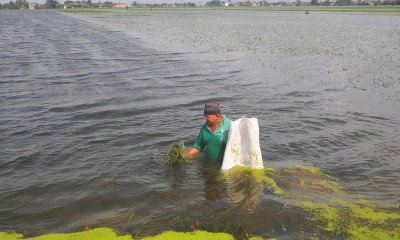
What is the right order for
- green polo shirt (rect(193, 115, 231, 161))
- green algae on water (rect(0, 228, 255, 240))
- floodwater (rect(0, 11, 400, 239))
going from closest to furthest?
green algae on water (rect(0, 228, 255, 240))
floodwater (rect(0, 11, 400, 239))
green polo shirt (rect(193, 115, 231, 161))

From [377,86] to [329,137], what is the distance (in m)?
7.04

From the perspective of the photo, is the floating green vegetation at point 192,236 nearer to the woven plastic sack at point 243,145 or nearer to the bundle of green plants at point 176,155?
the woven plastic sack at point 243,145

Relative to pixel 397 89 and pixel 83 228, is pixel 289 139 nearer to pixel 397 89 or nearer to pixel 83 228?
pixel 83 228

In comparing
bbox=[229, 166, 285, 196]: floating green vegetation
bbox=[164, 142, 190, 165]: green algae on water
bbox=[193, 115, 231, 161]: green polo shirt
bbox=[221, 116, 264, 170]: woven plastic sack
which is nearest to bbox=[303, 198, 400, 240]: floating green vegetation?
bbox=[229, 166, 285, 196]: floating green vegetation

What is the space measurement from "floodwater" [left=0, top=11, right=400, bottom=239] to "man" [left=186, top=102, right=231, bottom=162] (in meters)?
0.41

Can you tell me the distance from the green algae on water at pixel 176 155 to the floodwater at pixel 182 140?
190 mm

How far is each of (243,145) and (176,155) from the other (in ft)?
5.56

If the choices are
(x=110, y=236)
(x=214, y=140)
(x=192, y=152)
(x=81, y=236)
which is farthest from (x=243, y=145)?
(x=81, y=236)

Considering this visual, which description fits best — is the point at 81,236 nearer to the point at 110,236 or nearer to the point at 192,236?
the point at 110,236

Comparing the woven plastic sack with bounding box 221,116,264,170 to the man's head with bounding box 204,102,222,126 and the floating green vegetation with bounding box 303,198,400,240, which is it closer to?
the man's head with bounding box 204,102,222,126

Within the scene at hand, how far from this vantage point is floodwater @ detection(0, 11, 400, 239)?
603cm

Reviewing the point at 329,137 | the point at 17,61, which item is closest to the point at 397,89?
the point at 329,137

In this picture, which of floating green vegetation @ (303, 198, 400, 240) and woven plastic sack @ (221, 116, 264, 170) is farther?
woven plastic sack @ (221, 116, 264, 170)

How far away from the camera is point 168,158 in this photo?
7891 mm
